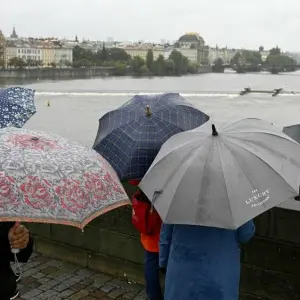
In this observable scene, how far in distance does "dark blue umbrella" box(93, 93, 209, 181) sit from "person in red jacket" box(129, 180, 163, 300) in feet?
0.44

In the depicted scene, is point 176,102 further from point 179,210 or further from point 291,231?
point 179,210

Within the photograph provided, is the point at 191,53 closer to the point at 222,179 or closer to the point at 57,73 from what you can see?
the point at 57,73

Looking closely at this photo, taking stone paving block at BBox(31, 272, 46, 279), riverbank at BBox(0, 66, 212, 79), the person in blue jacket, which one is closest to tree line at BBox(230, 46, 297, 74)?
riverbank at BBox(0, 66, 212, 79)

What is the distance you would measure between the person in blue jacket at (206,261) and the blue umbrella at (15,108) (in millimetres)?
1325

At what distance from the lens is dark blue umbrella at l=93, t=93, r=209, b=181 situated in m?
2.56

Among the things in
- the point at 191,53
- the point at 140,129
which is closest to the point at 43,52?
the point at 191,53

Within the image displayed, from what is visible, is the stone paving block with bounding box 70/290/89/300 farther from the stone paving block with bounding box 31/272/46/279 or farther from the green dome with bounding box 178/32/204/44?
the green dome with bounding box 178/32/204/44

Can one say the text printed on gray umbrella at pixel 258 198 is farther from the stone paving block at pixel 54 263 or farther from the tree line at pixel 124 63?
the tree line at pixel 124 63

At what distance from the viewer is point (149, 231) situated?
103 inches

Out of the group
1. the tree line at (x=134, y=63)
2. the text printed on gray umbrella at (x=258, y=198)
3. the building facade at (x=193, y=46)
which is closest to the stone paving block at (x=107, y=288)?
the text printed on gray umbrella at (x=258, y=198)

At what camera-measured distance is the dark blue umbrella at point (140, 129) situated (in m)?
2.56

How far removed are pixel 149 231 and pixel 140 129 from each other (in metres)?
0.51

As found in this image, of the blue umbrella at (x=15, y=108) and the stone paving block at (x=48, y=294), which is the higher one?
the blue umbrella at (x=15, y=108)

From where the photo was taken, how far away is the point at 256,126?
2182 mm
